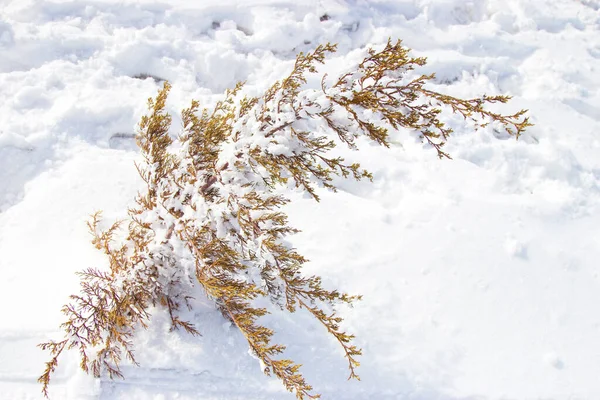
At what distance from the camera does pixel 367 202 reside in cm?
648

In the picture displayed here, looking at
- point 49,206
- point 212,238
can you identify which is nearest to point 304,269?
point 212,238

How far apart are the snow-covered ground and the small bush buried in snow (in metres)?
0.67

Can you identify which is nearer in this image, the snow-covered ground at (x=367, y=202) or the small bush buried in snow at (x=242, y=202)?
the small bush buried in snow at (x=242, y=202)

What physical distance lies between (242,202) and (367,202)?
2.96m

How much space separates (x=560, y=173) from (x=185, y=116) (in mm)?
5337

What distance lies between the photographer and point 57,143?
6.77m

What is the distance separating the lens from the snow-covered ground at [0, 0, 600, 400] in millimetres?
5059

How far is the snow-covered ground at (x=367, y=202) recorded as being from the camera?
506 cm

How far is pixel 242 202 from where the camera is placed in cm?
386

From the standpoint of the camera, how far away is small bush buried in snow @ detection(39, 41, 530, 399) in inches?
146

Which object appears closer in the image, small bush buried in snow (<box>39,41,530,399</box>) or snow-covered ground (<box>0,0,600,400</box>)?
small bush buried in snow (<box>39,41,530,399</box>)

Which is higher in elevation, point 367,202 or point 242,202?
point 242,202

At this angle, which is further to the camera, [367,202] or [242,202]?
[367,202]

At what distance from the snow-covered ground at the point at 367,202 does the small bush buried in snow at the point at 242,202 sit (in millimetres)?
674
